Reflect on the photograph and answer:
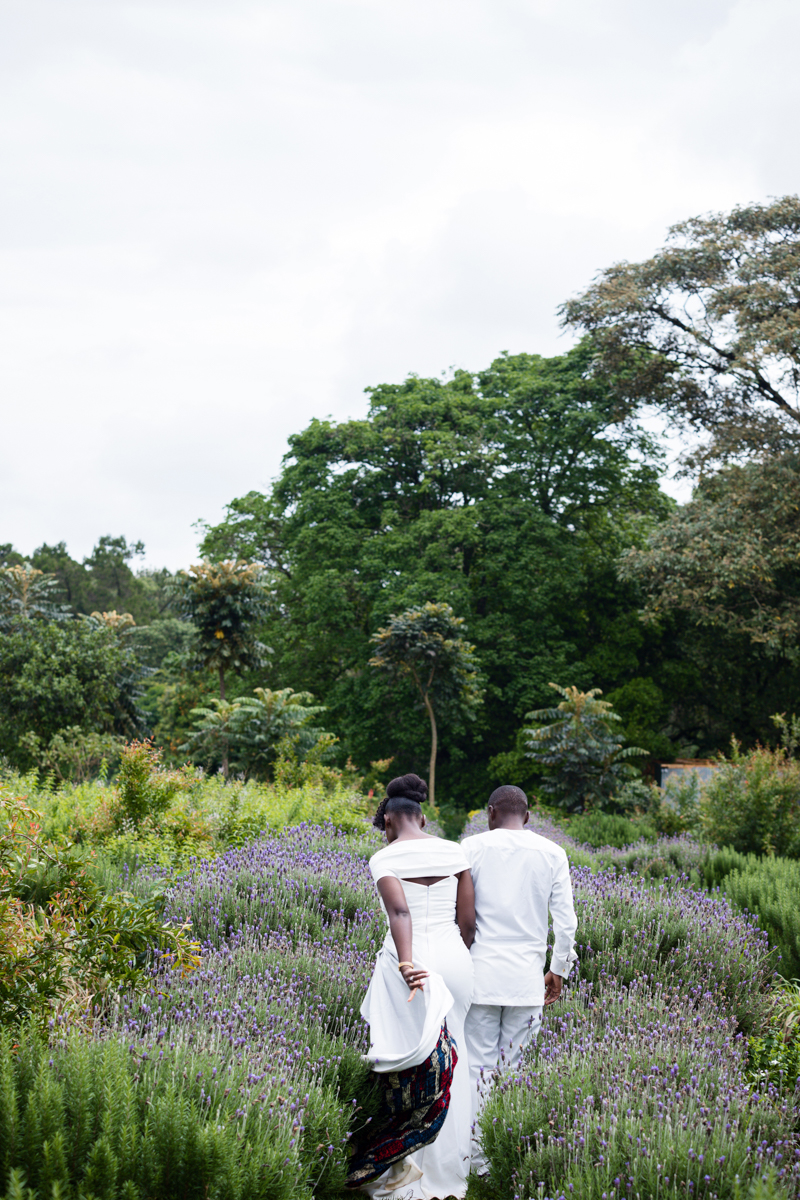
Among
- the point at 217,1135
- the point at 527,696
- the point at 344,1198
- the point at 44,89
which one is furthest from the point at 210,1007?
the point at 527,696

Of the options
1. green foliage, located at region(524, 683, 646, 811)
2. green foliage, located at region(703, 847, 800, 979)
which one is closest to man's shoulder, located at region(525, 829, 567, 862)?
green foliage, located at region(703, 847, 800, 979)

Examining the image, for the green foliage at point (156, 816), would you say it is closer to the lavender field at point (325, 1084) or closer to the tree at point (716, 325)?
the lavender field at point (325, 1084)

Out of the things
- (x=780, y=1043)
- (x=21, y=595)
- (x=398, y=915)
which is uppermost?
(x=21, y=595)

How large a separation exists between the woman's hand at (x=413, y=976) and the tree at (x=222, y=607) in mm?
13428

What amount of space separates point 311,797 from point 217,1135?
8.89m

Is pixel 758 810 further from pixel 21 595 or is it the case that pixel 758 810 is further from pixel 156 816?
pixel 21 595

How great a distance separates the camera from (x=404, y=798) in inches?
151

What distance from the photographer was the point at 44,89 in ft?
23.1

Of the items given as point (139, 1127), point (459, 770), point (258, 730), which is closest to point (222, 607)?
point (258, 730)

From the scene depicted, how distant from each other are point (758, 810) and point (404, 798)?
789 centimetres

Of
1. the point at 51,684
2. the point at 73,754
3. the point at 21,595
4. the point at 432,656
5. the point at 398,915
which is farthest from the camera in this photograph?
the point at 21,595

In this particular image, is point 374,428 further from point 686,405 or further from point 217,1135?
point 217,1135

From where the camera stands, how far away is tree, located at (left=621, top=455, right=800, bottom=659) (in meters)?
15.4

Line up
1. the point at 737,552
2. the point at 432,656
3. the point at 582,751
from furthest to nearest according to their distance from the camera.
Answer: the point at 432,656 → the point at 737,552 → the point at 582,751
